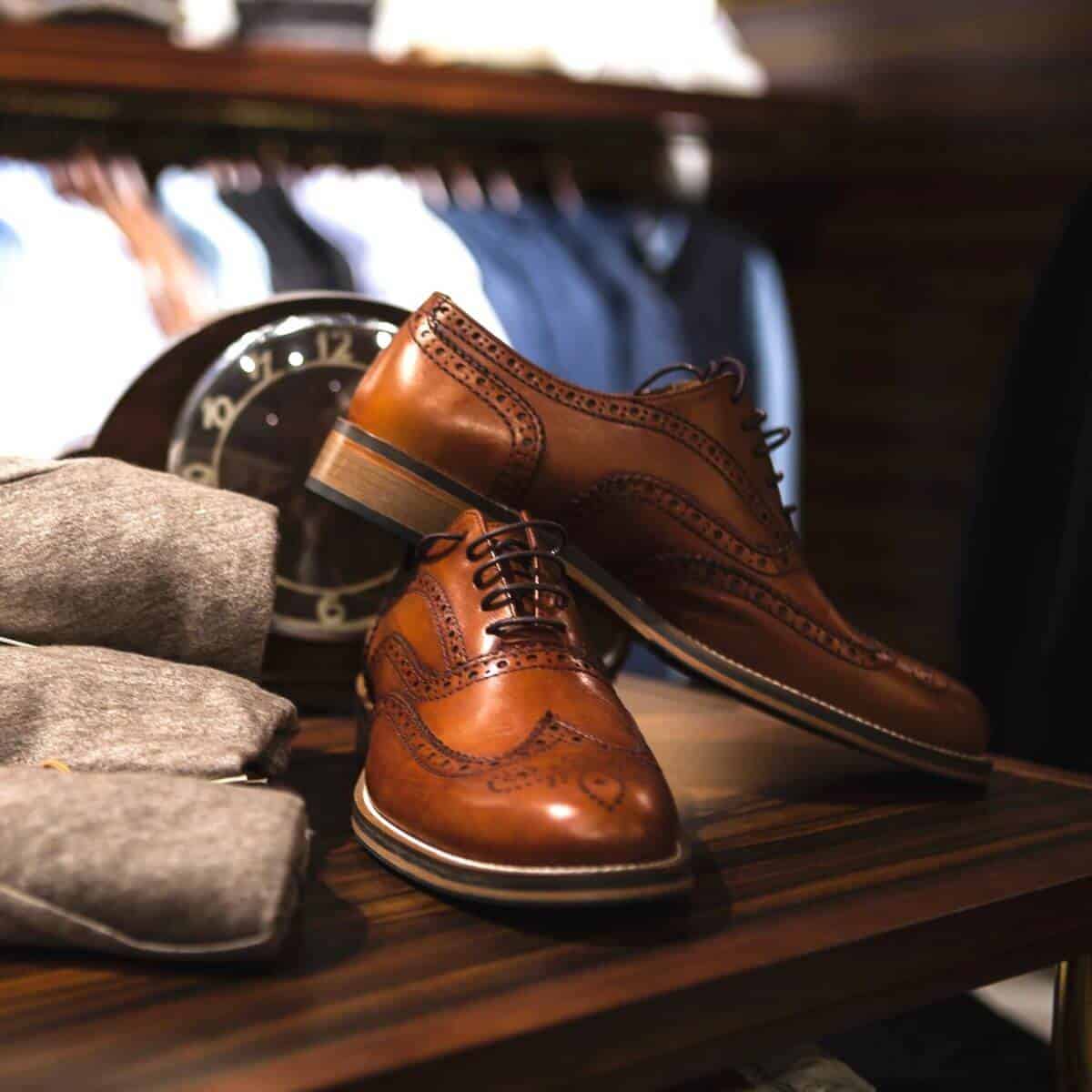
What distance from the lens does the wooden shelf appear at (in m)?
1.20

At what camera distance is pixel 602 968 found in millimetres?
415

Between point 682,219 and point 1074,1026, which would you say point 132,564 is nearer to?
point 1074,1026

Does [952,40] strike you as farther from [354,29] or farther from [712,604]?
[712,604]

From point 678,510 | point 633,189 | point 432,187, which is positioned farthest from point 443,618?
point 633,189

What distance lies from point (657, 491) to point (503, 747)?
190 mm

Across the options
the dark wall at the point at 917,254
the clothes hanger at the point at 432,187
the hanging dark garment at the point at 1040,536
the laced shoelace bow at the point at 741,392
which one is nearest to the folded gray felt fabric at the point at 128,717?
the laced shoelace bow at the point at 741,392

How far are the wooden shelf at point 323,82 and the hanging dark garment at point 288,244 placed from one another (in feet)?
0.32

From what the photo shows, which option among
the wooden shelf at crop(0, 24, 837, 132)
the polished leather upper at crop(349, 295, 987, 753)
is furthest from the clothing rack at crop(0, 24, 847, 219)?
the polished leather upper at crop(349, 295, 987, 753)

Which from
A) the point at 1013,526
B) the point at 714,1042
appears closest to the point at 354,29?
the point at 1013,526

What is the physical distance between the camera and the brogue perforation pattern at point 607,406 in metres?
0.61

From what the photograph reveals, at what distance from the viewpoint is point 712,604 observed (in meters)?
0.63

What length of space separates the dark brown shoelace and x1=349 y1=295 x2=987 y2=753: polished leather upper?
59 mm

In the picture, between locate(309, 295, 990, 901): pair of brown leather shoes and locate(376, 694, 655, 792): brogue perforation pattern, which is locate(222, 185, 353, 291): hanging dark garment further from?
locate(376, 694, 655, 792): brogue perforation pattern

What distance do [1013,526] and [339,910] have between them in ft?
2.55
